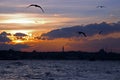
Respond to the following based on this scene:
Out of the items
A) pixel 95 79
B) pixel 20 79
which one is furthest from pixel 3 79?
pixel 95 79

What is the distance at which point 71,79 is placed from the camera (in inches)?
3445

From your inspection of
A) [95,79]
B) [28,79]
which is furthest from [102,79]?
[28,79]

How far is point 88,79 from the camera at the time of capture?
8744cm

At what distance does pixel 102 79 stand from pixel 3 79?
56.8 feet

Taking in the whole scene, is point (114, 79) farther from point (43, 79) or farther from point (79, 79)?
point (43, 79)

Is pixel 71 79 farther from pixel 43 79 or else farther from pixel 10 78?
pixel 10 78

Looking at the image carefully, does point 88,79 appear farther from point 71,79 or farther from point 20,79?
point 20,79

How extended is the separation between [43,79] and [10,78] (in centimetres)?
590

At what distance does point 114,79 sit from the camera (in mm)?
90938

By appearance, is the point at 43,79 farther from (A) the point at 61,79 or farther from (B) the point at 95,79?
(B) the point at 95,79

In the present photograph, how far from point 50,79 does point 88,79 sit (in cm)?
660

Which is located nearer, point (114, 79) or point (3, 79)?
point (3, 79)

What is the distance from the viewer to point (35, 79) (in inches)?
3433

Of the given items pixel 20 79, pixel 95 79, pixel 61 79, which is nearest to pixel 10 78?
pixel 20 79
